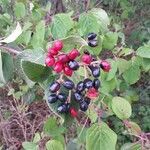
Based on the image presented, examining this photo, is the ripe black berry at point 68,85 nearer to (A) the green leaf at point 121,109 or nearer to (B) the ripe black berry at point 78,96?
(B) the ripe black berry at point 78,96

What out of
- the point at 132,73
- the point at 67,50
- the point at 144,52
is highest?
the point at 67,50

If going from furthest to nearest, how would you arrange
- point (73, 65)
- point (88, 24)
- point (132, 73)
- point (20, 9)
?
point (20, 9), point (132, 73), point (88, 24), point (73, 65)

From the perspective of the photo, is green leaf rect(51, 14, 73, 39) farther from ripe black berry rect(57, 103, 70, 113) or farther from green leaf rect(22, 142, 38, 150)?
ripe black berry rect(57, 103, 70, 113)

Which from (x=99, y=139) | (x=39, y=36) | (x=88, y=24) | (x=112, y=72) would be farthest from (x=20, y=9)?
(x=99, y=139)

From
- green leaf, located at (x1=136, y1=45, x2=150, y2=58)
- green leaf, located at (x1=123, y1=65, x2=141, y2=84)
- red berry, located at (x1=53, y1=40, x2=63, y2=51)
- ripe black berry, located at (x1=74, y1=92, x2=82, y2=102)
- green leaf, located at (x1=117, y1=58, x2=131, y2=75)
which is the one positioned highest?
red berry, located at (x1=53, y1=40, x2=63, y2=51)

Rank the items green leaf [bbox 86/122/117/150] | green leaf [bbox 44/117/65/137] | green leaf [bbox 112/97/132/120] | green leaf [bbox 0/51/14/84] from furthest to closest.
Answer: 1. green leaf [bbox 44/117/65/137]
2. green leaf [bbox 112/97/132/120]
3. green leaf [bbox 86/122/117/150]
4. green leaf [bbox 0/51/14/84]

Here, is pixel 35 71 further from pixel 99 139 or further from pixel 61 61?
pixel 99 139

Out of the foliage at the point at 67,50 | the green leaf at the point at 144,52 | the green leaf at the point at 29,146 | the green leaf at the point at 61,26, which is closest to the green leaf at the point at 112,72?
the foliage at the point at 67,50

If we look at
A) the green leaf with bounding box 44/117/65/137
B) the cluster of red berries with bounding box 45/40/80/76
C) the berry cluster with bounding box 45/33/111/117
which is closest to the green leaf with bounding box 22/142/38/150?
the green leaf with bounding box 44/117/65/137

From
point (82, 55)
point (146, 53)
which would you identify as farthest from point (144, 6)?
point (82, 55)
